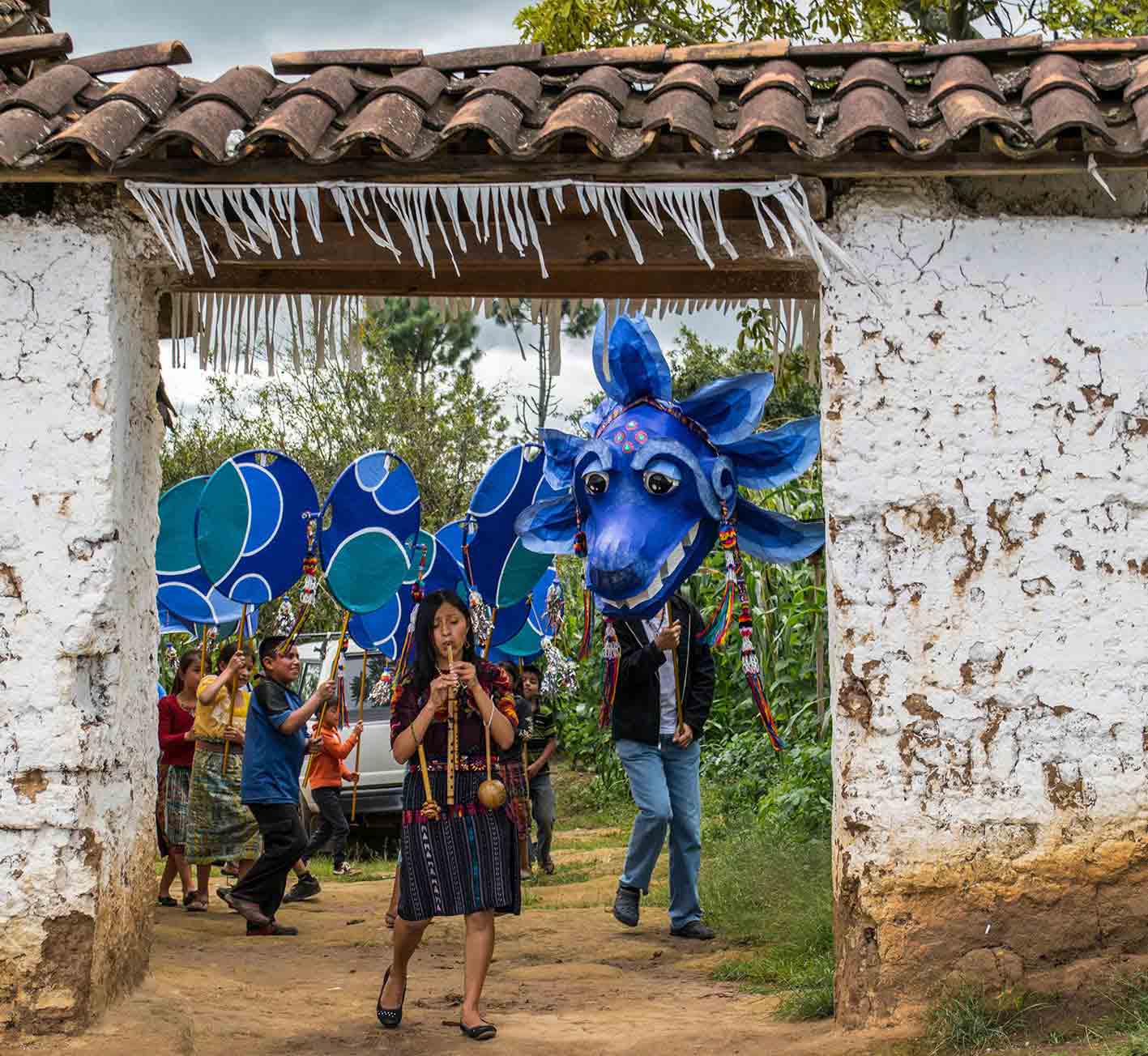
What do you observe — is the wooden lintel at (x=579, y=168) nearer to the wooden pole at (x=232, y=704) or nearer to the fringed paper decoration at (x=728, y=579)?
the fringed paper decoration at (x=728, y=579)

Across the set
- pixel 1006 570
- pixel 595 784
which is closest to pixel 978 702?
pixel 1006 570

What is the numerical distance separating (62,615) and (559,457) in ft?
7.19

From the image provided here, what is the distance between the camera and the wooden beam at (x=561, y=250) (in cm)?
505

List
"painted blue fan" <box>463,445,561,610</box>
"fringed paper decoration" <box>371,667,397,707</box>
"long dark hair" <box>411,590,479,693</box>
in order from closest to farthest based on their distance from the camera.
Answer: "long dark hair" <box>411,590,479,693</box>
"fringed paper decoration" <box>371,667,397,707</box>
"painted blue fan" <box>463,445,561,610</box>

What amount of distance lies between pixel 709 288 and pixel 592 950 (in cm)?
332

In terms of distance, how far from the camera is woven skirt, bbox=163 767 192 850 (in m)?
8.55

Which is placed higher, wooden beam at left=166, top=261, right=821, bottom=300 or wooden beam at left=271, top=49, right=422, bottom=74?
wooden beam at left=271, top=49, right=422, bottom=74

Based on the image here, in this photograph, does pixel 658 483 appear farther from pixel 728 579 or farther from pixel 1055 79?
pixel 1055 79

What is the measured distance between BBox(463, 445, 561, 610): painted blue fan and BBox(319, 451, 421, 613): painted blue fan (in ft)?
1.18

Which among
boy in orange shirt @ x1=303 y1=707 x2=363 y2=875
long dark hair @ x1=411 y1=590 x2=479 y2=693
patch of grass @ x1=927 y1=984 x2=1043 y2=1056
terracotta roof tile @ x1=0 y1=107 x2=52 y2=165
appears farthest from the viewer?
boy in orange shirt @ x1=303 y1=707 x2=363 y2=875

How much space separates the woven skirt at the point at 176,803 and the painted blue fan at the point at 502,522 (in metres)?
2.84

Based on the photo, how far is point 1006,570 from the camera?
477cm

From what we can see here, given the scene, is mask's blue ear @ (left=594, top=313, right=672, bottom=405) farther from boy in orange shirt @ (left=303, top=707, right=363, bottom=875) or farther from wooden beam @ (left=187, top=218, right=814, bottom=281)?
boy in orange shirt @ (left=303, top=707, right=363, bottom=875)

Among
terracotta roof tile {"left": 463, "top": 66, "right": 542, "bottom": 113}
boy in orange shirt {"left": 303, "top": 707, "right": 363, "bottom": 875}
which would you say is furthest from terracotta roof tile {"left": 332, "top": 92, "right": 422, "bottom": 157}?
boy in orange shirt {"left": 303, "top": 707, "right": 363, "bottom": 875}
